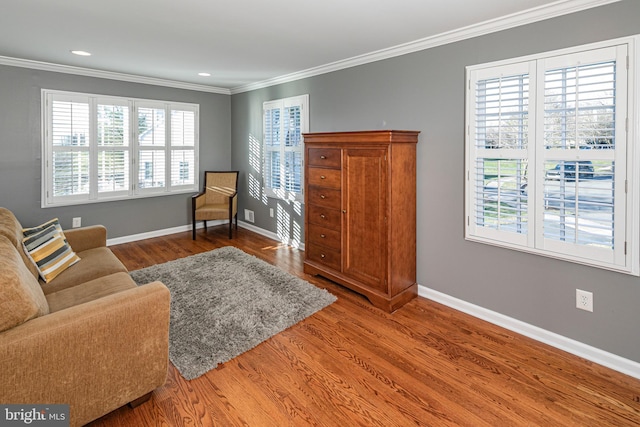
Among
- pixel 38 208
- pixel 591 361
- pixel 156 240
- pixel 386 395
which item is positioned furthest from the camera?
pixel 156 240

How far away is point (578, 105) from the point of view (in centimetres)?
229

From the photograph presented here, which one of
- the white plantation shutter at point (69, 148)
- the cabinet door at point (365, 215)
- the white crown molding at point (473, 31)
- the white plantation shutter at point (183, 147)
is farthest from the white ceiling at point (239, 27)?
the white plantation shutter at point (183, 147)

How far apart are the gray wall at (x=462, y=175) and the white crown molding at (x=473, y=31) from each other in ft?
0.14

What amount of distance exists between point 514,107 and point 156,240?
4.91m

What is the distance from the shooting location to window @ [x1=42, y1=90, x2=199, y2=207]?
173 inches

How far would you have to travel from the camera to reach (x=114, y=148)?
4.83m

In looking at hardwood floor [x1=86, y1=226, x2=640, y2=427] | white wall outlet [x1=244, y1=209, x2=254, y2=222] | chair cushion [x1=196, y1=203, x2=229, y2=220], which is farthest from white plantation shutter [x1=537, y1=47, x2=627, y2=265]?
white wall outlet [x1=244, y1=209, x2=254, y2=222]

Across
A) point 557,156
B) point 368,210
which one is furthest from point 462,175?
point 368,210

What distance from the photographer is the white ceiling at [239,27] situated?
7.99 ft

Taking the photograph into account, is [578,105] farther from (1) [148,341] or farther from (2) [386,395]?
(1) [148,341]

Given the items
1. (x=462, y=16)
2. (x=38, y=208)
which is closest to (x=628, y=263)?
(x=462, y=16)

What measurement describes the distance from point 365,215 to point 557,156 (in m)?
1.53

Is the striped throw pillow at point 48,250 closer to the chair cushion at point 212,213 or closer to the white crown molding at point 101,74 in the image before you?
the chair cushion at point 212,213

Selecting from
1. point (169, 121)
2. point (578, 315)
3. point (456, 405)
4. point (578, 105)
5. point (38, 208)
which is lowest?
point (456, 405)
